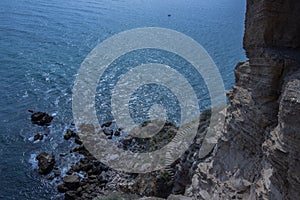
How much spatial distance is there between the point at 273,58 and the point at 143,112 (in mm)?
20073

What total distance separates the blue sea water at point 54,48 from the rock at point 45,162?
460 millimetres

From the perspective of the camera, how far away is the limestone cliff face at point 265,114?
5.76 m

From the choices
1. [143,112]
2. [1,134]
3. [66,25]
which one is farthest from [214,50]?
[1,134]

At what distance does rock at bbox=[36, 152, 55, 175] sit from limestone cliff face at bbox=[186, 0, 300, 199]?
1380 cm

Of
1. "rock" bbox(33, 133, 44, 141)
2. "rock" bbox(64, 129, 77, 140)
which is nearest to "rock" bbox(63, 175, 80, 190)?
"rock" bbox(64, 129, 77, 140)

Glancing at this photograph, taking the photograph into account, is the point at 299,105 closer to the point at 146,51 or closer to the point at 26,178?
the point at 26,178

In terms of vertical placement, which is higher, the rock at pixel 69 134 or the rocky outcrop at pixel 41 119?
the rocky outcrop at pixel 41 119

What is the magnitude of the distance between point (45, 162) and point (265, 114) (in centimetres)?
1702

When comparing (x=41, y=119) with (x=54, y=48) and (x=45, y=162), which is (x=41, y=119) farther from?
(x=54, y=48)

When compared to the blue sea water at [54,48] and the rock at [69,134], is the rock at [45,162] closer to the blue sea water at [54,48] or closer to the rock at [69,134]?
the blue sea water at [54,48]

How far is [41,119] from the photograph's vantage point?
24.6 m

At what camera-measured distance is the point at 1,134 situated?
22438 millimetres

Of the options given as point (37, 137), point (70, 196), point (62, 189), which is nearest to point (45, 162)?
point (62, 189)

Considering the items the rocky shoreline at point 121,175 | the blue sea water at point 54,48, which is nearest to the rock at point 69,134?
the rocky shoreline at point 121,175
